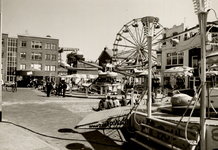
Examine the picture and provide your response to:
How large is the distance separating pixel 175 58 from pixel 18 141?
28.4 m

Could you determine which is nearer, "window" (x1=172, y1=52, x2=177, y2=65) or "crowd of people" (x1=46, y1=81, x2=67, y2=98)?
"crowd of people" (x1=46, y1=81, x2=67, y2=98)

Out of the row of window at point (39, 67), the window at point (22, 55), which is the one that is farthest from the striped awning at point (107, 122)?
the window at point (22, 55)

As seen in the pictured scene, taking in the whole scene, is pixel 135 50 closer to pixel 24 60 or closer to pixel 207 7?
pixel 207 7

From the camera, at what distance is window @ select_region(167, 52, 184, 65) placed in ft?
97.2

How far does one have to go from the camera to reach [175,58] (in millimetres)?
30688

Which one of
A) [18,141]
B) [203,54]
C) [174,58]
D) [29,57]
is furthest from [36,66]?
[203,54]

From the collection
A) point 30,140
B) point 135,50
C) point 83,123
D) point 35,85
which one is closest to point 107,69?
point 135,50

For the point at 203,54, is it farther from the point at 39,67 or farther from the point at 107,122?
the point at 39,67

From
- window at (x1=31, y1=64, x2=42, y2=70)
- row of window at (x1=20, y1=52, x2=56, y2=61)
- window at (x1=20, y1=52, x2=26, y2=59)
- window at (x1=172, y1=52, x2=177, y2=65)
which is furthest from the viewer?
window at (x1=31, y1=64, x2=42, y2=70)

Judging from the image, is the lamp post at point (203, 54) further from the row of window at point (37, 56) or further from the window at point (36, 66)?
the row of window at point (37, 56)

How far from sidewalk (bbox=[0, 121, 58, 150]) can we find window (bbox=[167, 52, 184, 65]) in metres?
26.9

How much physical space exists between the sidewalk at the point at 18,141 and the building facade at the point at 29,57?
4639 cm

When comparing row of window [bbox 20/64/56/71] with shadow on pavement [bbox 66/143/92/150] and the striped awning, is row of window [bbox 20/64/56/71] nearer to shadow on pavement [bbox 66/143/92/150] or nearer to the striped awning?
the striped awning

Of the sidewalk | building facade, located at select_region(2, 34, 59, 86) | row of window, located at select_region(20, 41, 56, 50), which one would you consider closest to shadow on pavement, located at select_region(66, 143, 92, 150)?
the sidewalk
